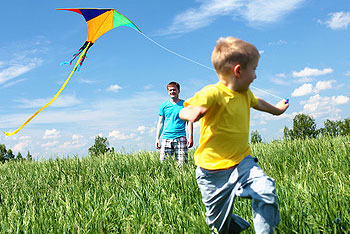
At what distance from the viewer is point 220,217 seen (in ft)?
7.39

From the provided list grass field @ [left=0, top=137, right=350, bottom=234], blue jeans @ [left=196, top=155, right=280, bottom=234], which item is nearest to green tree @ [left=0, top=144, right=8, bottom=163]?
grass field @ [left=0, top=137, right=350, bottom=234]

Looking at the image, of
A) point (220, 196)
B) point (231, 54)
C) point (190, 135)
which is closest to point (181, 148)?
point (190, 135)

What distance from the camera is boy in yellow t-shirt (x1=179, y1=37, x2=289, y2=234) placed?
1.98 metres

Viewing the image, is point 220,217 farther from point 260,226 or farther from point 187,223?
point 187,223

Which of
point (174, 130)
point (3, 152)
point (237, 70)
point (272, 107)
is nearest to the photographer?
point (237, 70)

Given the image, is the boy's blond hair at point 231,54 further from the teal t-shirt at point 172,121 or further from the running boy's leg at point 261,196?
the teal t-shirt at point 172,121

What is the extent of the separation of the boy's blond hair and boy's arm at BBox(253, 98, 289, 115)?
0.44 meters

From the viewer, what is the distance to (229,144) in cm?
214

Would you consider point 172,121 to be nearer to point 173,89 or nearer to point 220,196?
point 173,89

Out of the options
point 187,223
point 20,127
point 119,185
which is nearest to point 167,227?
point 187,223

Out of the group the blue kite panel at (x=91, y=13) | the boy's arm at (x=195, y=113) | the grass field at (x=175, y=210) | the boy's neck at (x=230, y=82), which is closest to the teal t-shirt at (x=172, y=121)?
the grass field at (x=175, y=210)

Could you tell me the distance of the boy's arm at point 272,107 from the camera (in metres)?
2.38

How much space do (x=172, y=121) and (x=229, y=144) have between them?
11.6ft

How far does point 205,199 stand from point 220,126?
53cm
